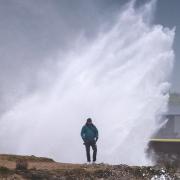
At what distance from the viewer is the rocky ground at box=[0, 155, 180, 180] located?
15617 millimetres

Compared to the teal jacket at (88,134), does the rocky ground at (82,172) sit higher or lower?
lower

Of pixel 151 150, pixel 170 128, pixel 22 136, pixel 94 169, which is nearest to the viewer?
pixel 94 169

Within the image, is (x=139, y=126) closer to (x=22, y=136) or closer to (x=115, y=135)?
(x=115, y=135)

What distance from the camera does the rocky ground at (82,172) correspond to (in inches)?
615

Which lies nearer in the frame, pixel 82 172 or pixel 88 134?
pixel 82 172

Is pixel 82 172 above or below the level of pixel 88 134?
below

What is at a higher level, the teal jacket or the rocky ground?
the teal jacket

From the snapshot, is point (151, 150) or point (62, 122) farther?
point (62, 122)

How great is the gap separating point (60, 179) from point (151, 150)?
10343 millimetres

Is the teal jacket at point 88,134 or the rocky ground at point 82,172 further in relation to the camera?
the teal jacket at point 88,134

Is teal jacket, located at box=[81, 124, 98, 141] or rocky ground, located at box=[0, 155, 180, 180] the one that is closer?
rocky ground, located at box=[0, 155, 180, 180]

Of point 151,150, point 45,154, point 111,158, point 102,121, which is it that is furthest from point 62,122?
point 151,150

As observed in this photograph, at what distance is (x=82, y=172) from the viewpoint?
53.3ft

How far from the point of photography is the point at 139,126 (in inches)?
1224
